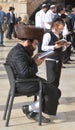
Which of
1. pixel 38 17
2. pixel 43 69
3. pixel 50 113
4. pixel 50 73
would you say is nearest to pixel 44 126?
pixel 50 113

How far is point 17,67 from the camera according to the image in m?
6.55

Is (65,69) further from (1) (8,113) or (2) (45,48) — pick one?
(1) (8,113)

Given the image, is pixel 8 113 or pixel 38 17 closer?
pixel 8 113

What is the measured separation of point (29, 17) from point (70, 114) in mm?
23513

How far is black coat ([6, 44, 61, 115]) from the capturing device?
6477 millimetres

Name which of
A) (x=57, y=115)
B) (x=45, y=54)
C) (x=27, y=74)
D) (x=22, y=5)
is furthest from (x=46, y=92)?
(x=22, y=5)

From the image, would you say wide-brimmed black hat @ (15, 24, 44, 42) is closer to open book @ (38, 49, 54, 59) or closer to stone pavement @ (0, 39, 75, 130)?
open book @ (38, 49, 54, 59)

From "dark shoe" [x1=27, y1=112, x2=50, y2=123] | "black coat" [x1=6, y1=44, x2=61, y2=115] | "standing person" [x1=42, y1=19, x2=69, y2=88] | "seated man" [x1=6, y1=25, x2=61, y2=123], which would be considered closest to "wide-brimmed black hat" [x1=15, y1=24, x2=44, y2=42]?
"seated man" [x1=6, y1=25, x2=61, y2=123]

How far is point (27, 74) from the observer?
6512 millimetres

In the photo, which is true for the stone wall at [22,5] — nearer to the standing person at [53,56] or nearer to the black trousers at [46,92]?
the standing person at [53,56]

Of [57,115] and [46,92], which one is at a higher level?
[46,92]

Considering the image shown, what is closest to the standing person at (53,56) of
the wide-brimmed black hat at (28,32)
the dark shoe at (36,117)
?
the dark shoe at (36,117)

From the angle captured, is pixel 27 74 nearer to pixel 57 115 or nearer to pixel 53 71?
pixel 57 115

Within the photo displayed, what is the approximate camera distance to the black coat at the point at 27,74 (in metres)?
6.48
